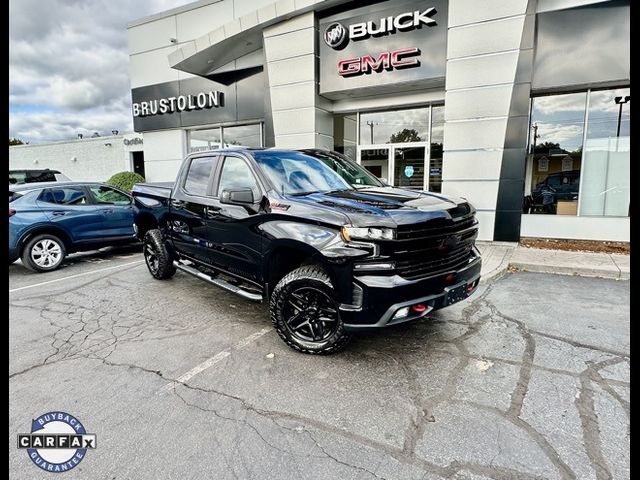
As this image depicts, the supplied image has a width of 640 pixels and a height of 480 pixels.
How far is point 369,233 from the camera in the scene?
129 inches

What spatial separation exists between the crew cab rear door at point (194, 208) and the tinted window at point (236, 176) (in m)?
0.22

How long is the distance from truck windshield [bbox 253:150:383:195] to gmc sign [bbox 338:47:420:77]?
6085 millimetres

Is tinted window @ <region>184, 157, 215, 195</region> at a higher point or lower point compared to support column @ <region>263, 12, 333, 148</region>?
lower

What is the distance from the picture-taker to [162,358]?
3.80m

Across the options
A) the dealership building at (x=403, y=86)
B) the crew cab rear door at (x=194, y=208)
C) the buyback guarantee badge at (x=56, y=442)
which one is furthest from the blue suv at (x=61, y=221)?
the dealership building at (x=403, y=86)

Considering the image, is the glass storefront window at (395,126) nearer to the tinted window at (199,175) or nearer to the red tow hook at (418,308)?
the tinted window at (199,175)

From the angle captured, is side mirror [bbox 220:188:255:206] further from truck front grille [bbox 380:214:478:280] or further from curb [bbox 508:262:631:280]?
curb [bbox 508:262:631:280]

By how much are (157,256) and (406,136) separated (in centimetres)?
780

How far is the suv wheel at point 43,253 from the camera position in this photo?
7363 millimetres

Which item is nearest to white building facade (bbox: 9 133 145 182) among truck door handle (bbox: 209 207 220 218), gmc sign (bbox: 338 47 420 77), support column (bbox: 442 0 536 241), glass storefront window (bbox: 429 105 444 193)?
gmc sign (bbox: 338 47 420 77)

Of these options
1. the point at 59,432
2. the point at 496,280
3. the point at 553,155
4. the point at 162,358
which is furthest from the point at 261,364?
the point at 553,155

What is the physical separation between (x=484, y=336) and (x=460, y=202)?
55.9 inches

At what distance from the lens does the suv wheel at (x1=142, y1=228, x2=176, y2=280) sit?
614 centimetres

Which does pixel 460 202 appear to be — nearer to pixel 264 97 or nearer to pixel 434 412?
pixel 434 412
